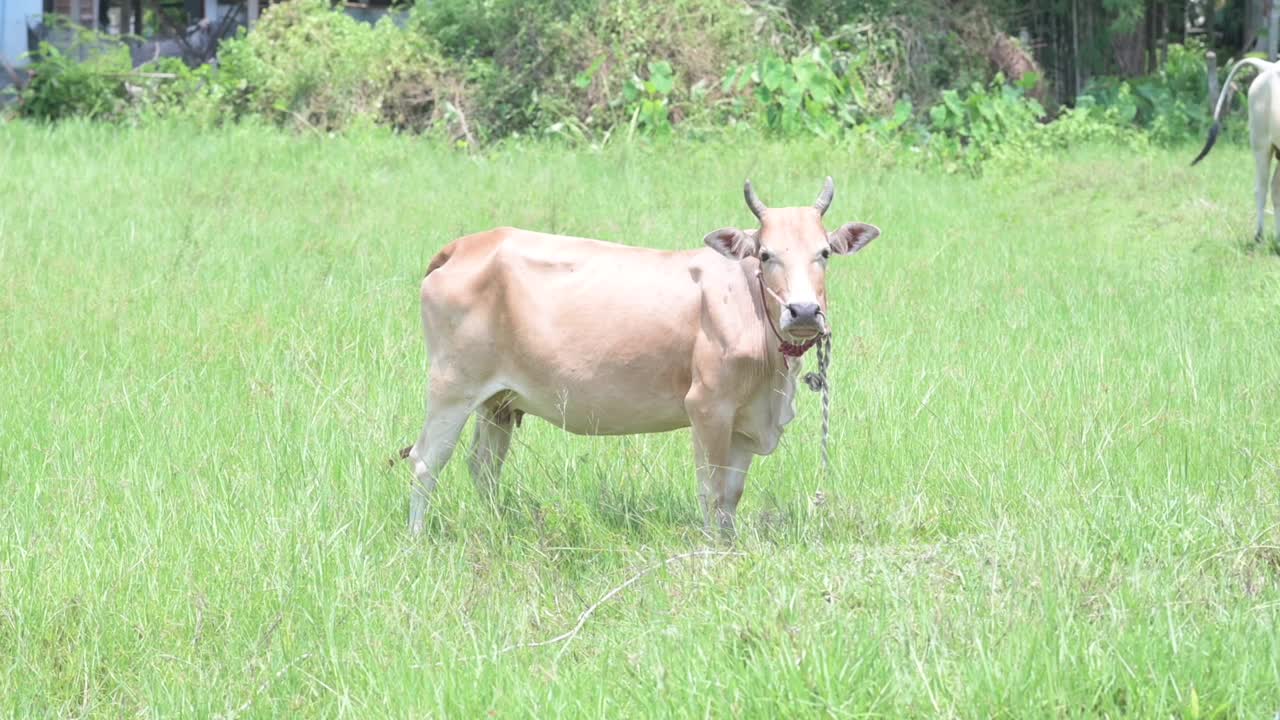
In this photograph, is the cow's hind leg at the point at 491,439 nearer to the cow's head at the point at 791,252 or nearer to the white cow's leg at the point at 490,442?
the white cow's leg at the point at 490,442

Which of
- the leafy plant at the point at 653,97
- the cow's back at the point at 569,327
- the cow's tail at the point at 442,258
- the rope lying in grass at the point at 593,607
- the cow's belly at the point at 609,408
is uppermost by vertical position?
the leafy plant at the point at 653,97

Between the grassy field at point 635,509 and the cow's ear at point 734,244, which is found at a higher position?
the cow's ear at point 734,244

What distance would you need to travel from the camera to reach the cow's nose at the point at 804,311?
400cm

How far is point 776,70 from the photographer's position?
13.4 m

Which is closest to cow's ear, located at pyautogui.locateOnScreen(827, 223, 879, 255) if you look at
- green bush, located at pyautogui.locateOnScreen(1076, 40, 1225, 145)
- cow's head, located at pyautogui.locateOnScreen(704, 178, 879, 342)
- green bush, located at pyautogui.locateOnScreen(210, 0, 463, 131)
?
cow's head, located at pyautogui.locateOnScreen(704, 178, 879, 342)

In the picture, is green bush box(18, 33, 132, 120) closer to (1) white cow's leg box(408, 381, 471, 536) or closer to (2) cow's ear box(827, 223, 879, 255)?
(1) white cow's leg box(408, 381, 471, 536)

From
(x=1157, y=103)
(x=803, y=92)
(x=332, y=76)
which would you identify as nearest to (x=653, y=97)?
(x=803, y=92)

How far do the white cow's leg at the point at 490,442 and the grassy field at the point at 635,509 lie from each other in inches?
3.8

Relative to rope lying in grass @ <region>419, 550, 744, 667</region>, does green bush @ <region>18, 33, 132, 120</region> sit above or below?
above

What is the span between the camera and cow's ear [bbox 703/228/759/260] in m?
4.38

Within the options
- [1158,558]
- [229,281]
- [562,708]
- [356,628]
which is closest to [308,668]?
[356,628]

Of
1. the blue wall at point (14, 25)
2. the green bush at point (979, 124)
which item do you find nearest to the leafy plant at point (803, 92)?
the green bush at point (979, 124)

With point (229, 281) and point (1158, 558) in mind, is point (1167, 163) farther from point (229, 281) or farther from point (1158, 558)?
point (1158, 558)

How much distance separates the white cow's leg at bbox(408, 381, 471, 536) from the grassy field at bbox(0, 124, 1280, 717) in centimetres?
10
